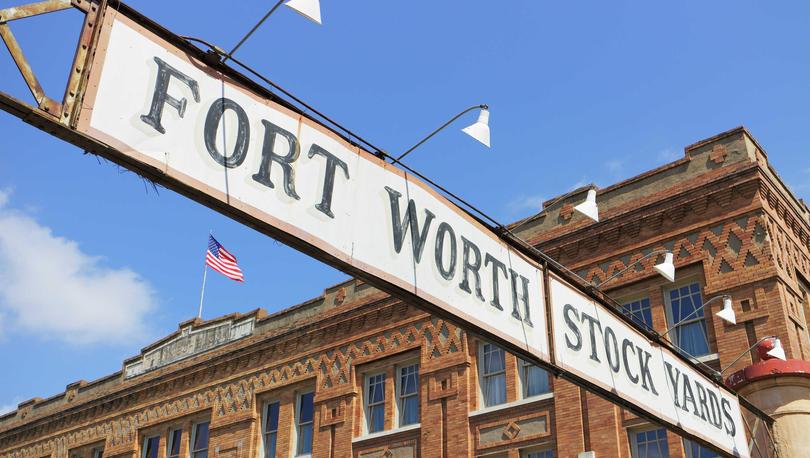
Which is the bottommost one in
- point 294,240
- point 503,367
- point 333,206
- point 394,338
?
point 294,240

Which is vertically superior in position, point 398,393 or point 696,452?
point 398,393

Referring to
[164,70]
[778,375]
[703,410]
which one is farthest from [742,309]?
[164,70]

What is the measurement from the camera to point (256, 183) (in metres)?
4.27

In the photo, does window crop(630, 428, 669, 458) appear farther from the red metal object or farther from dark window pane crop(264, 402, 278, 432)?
dark window pane crop(264, 402, 278, 432)

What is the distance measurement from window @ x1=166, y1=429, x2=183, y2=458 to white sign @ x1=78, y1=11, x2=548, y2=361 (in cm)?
2310

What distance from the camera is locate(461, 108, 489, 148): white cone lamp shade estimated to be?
24.6 ft

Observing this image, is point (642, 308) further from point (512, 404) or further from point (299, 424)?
point (299, 424)

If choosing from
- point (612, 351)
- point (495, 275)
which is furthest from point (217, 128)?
point (612, 351)

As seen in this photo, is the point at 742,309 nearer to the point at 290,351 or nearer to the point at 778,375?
the point at 778,375

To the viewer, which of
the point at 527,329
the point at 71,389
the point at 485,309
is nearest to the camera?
the point at 485,309

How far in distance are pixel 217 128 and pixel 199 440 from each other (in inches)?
943

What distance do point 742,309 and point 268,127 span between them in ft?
47.9

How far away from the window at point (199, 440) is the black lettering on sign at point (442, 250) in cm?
2232

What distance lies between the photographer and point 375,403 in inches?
878
